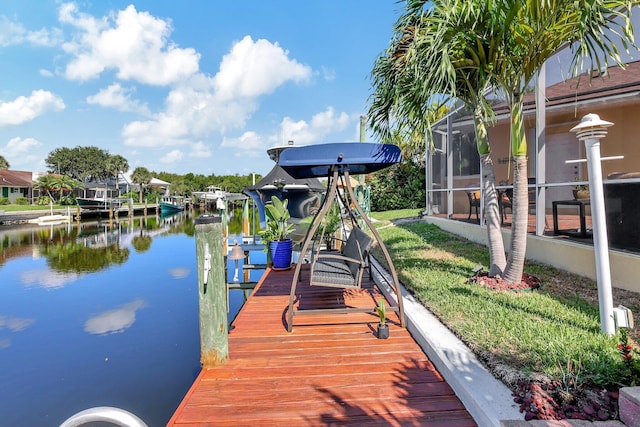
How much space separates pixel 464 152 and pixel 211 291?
8.72 m

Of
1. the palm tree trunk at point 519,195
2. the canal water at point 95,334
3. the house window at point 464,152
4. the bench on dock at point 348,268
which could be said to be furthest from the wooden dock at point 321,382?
the house window at point 464,152

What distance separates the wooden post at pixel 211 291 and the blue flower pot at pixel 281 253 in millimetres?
3583

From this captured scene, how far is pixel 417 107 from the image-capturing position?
4289 mm

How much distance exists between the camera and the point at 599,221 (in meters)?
2.86

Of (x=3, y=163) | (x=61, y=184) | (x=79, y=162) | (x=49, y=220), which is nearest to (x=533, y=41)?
(x=49, y=220)

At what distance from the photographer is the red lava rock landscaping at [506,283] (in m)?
4.27

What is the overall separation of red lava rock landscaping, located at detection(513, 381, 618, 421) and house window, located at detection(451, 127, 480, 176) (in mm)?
7699

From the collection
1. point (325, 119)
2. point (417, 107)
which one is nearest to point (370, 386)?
point (417, 107)

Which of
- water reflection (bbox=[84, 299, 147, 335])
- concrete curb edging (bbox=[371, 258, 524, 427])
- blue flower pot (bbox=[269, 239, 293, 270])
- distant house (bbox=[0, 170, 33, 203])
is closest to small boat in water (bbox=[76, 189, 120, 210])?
distant house (bbox=[0, 170, 33, 203])

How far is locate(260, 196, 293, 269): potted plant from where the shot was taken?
6.41 metres

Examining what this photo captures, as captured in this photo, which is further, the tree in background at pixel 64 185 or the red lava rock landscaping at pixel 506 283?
the tree in background at pixel 64 185

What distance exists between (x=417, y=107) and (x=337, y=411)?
3.61 meters

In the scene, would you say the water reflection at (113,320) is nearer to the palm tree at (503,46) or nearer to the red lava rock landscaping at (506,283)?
the red lava rock landscaping at (506,283)

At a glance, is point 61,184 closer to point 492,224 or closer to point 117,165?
point 117,165
